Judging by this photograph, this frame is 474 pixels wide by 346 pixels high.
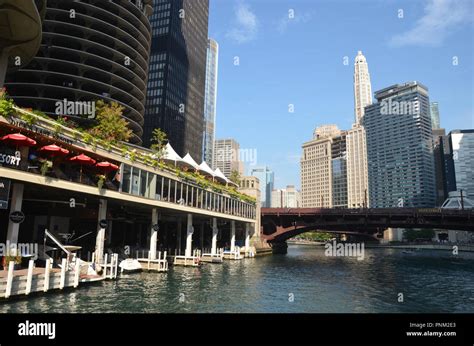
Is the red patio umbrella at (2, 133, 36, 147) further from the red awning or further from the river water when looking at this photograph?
the river water

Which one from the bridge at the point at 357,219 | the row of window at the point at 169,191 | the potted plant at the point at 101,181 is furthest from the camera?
the bridge at the point at 357,219

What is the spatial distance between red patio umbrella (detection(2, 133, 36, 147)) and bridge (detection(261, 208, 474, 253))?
81953 millimetres

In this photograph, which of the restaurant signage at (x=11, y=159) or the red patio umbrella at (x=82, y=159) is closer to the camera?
the restaurant signage at (x=11, y=159)

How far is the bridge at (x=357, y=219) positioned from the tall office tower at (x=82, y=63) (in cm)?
4891

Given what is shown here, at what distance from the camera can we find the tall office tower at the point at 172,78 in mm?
170000

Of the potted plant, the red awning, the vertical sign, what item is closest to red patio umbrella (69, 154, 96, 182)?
the red awning

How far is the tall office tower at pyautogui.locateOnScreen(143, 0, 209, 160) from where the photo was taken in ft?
558

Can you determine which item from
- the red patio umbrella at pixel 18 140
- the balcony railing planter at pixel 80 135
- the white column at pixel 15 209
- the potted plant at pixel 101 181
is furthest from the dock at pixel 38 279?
the balcony railing planter at pixel 80 135

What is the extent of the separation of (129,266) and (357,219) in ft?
245

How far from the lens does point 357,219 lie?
3942 inches

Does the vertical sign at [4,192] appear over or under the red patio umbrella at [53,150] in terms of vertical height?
under

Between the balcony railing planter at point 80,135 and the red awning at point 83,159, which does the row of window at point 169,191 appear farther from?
the red awning at point 83,159

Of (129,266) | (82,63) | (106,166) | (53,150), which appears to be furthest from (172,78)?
(53,150)
